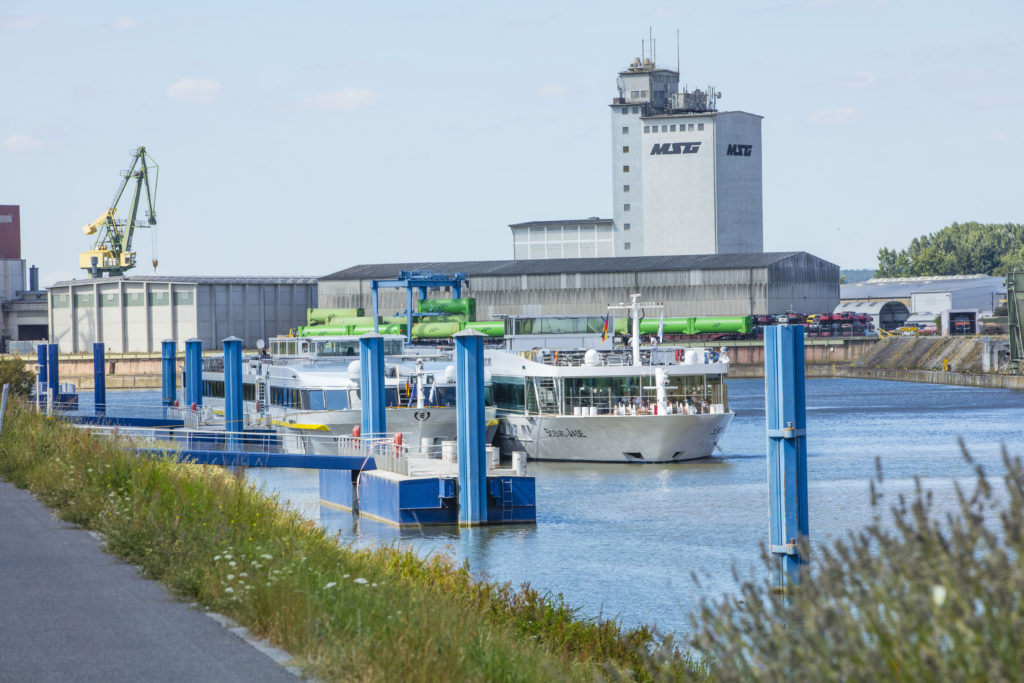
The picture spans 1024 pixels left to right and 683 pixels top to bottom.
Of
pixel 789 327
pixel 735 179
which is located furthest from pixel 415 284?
pixel 735 179

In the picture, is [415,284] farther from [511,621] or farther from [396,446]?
[511,621]

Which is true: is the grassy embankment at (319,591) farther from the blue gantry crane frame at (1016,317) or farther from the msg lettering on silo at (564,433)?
the blue gantry crane frame at (1016,317)

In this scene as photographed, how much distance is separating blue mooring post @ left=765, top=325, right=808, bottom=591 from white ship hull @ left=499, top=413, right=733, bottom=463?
25.3 m

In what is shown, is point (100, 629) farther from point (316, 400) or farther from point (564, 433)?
point (316, 400)

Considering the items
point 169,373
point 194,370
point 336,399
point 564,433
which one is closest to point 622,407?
point 564,433

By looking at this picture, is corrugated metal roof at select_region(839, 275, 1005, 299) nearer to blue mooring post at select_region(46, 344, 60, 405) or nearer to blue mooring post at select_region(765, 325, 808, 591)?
blue mooring post at select_region(46, 344, 60, 405)

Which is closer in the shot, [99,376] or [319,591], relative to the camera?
[319,591]

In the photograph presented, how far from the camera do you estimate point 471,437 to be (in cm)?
3070

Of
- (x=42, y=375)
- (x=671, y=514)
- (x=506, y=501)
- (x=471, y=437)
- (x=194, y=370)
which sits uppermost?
(x=194, y=370)

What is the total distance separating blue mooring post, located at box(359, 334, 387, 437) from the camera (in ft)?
118

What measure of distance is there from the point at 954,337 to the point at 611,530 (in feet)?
299

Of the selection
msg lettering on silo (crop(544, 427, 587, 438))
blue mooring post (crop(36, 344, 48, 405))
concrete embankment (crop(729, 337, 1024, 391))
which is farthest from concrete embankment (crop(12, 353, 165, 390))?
msg lettering on silo (crop(544, 427, 587, 438))

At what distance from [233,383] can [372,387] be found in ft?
38.2

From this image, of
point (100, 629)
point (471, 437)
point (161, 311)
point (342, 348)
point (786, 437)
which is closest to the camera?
point (100, 629)
